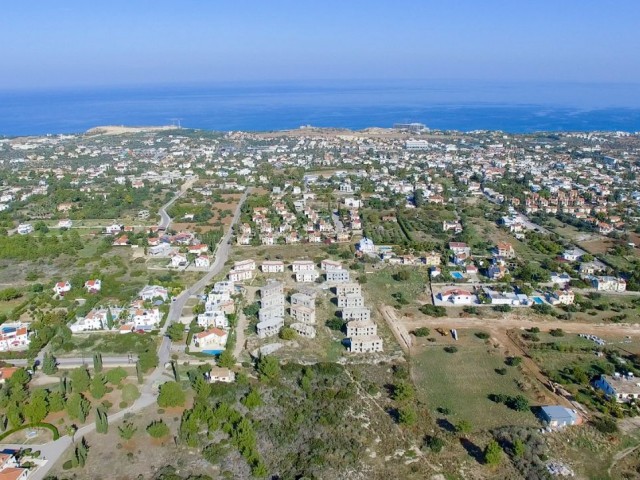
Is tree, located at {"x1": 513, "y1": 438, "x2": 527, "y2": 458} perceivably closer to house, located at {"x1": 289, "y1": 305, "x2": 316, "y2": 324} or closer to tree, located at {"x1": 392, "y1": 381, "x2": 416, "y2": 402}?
tree, located at {"x1": 392, "y1": 381, "x2": 416, "y2": 402}

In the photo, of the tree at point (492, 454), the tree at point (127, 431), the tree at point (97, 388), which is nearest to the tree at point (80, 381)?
the tree at point (97, 388)

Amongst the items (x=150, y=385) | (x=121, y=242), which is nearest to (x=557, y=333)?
(x=150, y=385)

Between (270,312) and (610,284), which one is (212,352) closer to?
(270,312)

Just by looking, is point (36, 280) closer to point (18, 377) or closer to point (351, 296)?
point (18, 377)

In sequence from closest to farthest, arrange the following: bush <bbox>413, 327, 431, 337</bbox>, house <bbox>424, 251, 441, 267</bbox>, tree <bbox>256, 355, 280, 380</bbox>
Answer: tree <bbox>256, 355, 280, 380</bbox>, bush <bbox>413, 327, 431, 337</bbox>, house <bbox>424, 251, 441, 267</bbox>

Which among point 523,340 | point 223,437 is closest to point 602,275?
point 523,340

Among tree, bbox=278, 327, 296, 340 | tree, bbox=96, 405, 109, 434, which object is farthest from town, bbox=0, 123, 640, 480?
tree, bbox=96, 405, 109, 434
